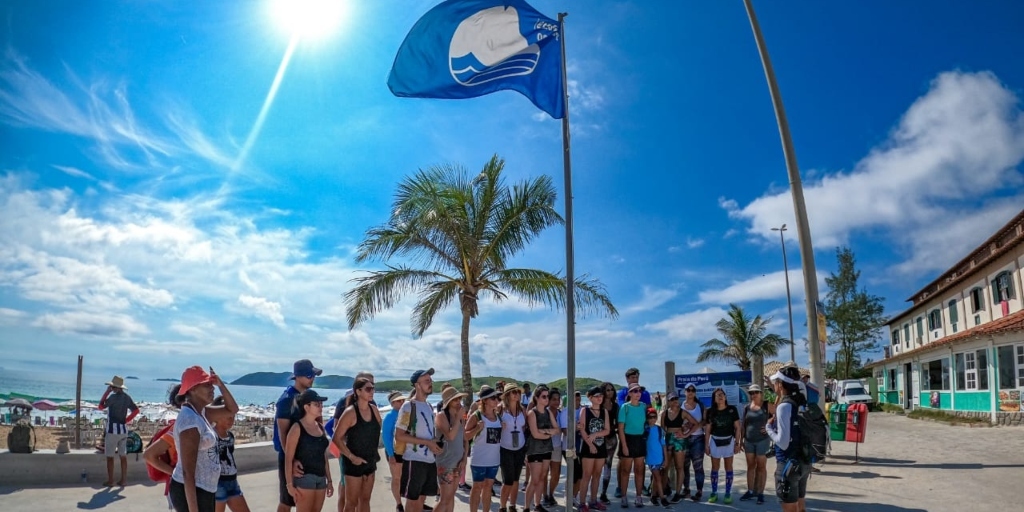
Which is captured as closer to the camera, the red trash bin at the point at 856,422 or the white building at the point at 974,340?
the red trash bin at the point at 856,422

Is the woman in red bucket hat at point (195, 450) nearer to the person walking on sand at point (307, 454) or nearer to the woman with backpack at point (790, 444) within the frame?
the person walking on sand at point (307, 454)

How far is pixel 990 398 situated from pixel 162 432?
Result: 2653 centimetres

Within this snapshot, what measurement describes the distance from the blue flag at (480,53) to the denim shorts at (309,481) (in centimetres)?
420

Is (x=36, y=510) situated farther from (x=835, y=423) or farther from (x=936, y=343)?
(x=936, y=343)

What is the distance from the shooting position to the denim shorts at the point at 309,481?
18.0ft

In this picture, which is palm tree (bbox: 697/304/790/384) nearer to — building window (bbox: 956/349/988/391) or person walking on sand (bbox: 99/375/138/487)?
building window (bbox: 956/349/988/391)

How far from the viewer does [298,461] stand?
18.1ft

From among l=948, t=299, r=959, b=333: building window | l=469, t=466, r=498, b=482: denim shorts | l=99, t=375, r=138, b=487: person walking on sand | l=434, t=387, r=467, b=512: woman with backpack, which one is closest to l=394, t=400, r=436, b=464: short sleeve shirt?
l=434, t=387, r=467, b=512: woman with backpack

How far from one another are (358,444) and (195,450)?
205 centimetres

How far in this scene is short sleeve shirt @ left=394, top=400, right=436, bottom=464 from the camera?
21.4 ft

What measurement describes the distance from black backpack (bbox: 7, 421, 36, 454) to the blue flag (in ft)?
27.1

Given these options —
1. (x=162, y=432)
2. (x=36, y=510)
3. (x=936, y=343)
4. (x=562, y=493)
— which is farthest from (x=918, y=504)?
(x=936, y=343)

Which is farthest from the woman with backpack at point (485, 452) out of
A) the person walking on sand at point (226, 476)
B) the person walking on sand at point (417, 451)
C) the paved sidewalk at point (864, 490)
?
the person walking on sand at point (226, 476)

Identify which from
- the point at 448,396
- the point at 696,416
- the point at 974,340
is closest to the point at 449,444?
the point at 448,396
